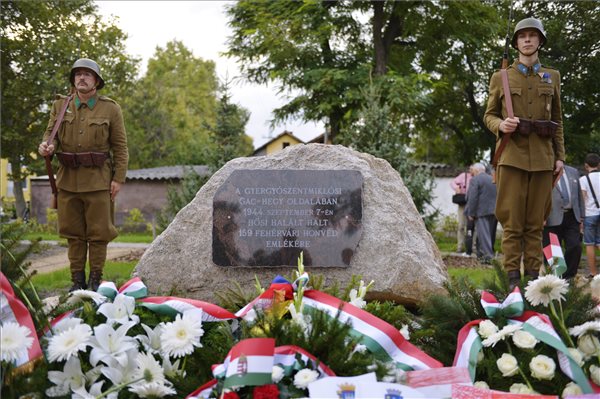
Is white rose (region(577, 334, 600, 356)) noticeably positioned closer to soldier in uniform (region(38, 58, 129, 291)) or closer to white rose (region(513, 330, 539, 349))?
white rose (region(513, 330, 539, 349))

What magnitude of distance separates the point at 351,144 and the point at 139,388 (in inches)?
284

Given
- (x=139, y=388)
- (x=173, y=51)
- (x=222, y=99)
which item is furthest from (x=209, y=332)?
(x=173, y=51)

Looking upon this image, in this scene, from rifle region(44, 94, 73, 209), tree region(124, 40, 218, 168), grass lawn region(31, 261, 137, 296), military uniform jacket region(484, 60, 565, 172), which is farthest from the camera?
tree region(124, 40, 218, 168)

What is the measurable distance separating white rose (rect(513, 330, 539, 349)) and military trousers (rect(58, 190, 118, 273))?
3514 mm

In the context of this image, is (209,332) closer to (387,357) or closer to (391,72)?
(387,357)

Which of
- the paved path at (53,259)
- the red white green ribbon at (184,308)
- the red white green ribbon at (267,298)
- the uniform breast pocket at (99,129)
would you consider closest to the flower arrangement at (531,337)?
the red white green ribbon at (267,298)

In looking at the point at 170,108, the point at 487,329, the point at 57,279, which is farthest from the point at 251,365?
the point at 170,108

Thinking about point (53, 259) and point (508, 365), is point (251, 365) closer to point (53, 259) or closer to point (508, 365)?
point (508, 365)

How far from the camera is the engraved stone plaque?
4402 mm

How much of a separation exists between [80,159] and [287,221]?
186cm

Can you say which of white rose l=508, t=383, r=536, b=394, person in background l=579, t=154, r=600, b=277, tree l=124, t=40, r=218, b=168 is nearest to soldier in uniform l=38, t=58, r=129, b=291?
white rose l=508, t=383, r=536, b=394

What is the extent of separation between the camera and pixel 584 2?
1645 centimetres

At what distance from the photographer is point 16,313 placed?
2443 millimetres

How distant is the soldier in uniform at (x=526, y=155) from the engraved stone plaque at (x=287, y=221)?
1162 millimetres
